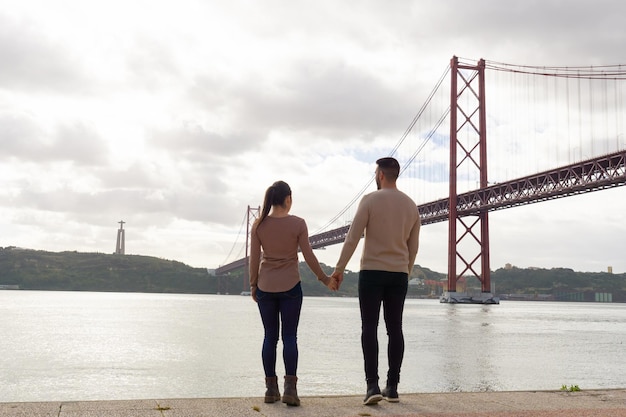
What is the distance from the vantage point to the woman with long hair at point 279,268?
4676 millimetres

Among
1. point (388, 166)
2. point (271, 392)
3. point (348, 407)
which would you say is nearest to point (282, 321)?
point (271, 392)

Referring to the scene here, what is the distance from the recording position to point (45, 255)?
130000mm

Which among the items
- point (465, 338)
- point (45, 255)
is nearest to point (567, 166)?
point (465, 338)

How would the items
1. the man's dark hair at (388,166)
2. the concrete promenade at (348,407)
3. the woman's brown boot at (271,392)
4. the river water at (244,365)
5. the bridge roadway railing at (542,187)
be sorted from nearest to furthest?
the concrete promenade at (348,407) → the woman's brown boot at (271,392) → the man's dark hair at (388,166) → the river water at (244,365) → the bridge roadway railing at (542,187)

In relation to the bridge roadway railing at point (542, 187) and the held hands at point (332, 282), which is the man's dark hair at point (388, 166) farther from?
the bridge roadway railing at point (542, 187)

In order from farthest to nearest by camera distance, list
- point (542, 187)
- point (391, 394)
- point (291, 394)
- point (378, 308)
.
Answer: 1. point (542, 187)
2. point (378, 308)
3. point (391, 394)
4. point (291, 394)

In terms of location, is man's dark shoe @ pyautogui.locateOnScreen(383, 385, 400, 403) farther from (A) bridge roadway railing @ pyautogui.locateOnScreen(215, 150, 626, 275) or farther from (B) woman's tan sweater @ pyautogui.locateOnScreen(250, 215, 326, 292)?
(A) bridge roadway railing @ pyautogui.locateOnScreen(215, 150, 626, 275)

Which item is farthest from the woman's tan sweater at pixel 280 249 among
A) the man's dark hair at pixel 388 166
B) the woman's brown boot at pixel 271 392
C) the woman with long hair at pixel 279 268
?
the man's dark hair at pixel 388 166

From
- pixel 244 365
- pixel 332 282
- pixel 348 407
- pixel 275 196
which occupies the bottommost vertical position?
pixel 244 365

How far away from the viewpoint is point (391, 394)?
4.68 meters

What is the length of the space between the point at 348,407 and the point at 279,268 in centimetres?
97

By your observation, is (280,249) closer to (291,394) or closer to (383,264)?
(383,264)

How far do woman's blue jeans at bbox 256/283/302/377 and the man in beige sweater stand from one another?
315 mm

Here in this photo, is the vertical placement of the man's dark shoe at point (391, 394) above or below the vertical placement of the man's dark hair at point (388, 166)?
below
